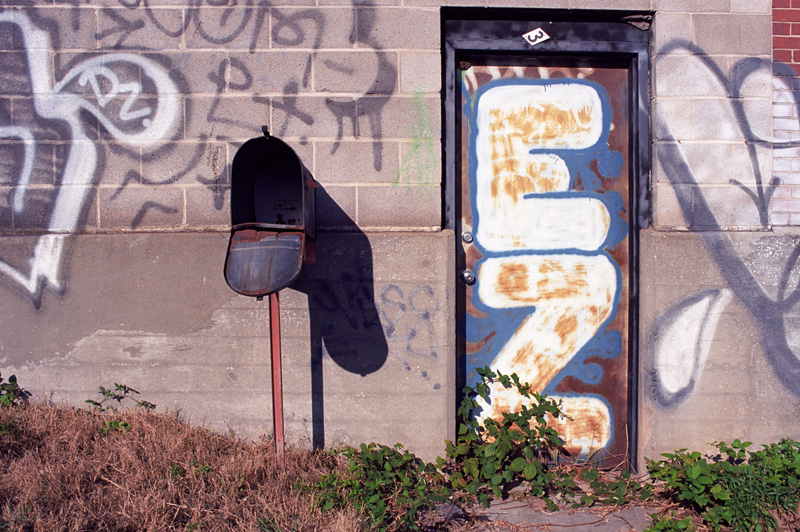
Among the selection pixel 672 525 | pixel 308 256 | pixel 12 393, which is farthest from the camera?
pixel 12 393

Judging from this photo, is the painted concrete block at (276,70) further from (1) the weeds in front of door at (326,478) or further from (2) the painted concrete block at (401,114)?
(1) the weeds in front of door at (326,478)

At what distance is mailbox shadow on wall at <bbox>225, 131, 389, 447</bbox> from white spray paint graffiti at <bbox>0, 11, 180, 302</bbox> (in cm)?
75

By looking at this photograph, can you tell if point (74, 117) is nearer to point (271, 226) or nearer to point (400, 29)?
point (271, 226)

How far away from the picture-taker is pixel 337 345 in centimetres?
315

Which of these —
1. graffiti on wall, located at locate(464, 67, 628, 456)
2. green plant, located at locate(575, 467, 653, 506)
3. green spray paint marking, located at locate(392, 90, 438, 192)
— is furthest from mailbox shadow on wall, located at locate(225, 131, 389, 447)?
green plant, located at locate(575, 467, 653, 506)

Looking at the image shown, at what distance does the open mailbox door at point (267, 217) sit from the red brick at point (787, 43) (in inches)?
114

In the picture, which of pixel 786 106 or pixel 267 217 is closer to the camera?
pixel 267 217

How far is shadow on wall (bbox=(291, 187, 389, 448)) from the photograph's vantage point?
3146 mm

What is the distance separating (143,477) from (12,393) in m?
1.14

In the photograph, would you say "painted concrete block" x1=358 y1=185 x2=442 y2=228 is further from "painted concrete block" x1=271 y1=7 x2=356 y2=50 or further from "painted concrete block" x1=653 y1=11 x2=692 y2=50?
"painted concrete block" x1=653 y1=11 x2=692 y2=50

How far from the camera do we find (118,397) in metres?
3.17

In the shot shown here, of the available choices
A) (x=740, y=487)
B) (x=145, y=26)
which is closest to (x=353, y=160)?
(x=145, y=26)

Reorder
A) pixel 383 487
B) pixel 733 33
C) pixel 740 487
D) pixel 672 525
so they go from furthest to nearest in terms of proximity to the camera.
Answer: pixel 733 33
pixel 383 487
pixel 740 487
pixel 672 525

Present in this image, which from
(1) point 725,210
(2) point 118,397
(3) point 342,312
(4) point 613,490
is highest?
(1) point 725,210
